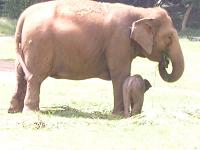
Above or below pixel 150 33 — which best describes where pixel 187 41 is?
below

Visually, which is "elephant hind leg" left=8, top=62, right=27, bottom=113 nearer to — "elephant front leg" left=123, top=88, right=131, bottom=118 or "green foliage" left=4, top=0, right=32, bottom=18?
"elephant front leg" left=123, top=88, right=131, bottom=118

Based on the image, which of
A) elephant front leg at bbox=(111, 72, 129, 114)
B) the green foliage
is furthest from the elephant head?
the green foliage

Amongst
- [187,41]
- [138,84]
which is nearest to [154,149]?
[138,84]

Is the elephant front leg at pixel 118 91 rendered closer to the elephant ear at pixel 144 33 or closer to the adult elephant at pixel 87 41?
the adult elephant at pixel 87 41

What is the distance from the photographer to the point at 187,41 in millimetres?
33312

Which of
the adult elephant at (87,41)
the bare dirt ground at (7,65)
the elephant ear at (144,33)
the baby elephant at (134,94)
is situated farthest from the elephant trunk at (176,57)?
the bare dirt ground at (7,65)

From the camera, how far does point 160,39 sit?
12453 millimetres

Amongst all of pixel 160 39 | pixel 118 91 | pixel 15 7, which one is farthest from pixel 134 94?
pixel 15 7

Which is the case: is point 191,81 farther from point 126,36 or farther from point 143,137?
point 143,137

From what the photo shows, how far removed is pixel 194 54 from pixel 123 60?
683 inches

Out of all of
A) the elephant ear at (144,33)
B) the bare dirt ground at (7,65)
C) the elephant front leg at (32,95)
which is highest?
the elephant ear at (144,33)

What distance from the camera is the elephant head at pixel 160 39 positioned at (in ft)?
40.2

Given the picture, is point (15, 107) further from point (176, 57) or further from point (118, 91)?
point (176, 57)

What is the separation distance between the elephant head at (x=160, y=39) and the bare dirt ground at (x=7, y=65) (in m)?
10.8
